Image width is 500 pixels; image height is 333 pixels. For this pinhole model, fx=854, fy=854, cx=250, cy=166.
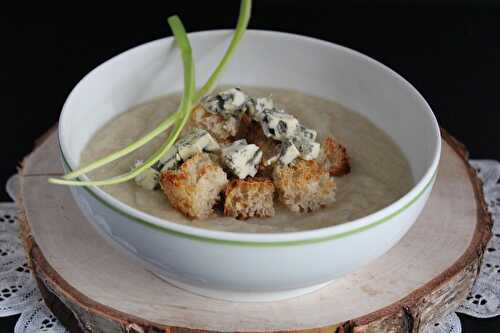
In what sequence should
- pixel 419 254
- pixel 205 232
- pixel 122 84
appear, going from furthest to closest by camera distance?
pixel 122 84
pixel 419 254
pixel 205 232

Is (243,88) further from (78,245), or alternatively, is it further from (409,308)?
(409,308)

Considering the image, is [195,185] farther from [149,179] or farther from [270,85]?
[270,85]

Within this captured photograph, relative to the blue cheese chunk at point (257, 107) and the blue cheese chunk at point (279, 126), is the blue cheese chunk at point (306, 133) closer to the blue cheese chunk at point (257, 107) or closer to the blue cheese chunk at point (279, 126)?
the blue cheese chunk at point (279, 126)

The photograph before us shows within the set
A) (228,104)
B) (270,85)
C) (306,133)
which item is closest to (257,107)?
(228,104)

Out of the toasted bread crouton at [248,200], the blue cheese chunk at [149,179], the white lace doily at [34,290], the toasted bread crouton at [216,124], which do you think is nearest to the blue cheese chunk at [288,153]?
the toasted bread crouton at [248,200]

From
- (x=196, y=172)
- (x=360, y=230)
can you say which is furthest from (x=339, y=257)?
(x=196, y=172)
